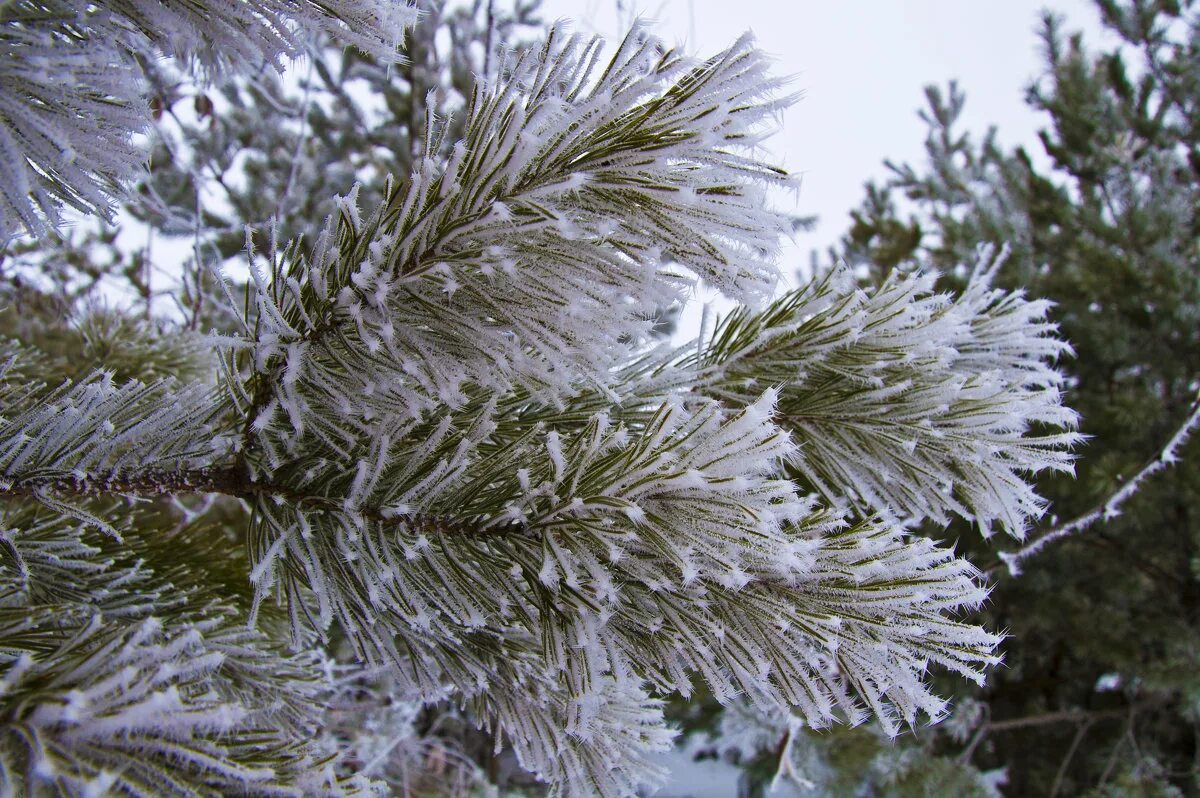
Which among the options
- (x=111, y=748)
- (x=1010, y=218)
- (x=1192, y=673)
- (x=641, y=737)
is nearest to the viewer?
(x=111, y=748)

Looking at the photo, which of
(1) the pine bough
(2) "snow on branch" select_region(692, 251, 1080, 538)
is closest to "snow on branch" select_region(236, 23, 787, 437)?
(1) the pine bough

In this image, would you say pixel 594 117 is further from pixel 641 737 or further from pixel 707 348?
pixel 641 737

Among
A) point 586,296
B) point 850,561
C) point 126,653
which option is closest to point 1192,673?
point 850,561

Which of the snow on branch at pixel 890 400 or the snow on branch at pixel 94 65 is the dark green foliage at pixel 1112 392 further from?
the snow on branch at pixel 94 65

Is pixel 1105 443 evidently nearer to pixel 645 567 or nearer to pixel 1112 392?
pixel 1112 392

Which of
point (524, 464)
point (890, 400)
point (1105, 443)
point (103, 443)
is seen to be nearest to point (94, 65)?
point (103, 443)

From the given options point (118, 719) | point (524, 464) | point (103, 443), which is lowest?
point (118, 719)

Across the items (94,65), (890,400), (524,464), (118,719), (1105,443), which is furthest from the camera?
(1105,443)
